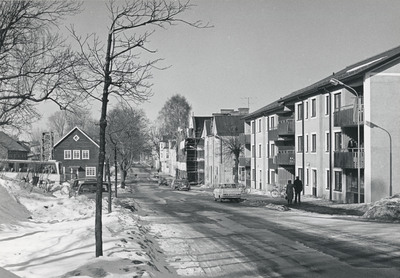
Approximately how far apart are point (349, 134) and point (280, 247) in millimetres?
21632

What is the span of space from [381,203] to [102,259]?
16756mm

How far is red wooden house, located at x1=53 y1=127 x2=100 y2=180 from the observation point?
75.9 meters

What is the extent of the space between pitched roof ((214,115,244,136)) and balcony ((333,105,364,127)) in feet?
123

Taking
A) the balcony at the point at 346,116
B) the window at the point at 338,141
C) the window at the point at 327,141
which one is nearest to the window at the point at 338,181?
the window at the point at 338,141

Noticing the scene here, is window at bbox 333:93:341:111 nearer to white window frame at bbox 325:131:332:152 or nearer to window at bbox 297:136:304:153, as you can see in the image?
white window frame at bbox 325:131:332:152

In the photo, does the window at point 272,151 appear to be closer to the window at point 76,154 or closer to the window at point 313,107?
the window at point 313,107

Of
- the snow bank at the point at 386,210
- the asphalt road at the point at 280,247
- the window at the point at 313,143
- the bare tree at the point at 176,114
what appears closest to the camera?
the asphalt road at the point at 280,247

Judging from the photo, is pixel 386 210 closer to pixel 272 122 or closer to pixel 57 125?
pixel 272 122

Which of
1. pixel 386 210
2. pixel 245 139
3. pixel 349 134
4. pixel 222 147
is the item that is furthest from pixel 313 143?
pixel 222 147

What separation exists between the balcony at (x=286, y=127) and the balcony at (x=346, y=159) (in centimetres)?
1112

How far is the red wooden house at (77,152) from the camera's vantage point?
75938 mm

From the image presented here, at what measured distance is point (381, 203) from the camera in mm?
22109

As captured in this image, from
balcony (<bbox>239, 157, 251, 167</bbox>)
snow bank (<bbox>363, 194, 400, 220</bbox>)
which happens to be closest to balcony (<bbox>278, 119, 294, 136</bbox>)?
balcony (<bbox>239, 157, 251, 167</bbox>)

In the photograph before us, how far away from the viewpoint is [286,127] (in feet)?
151
